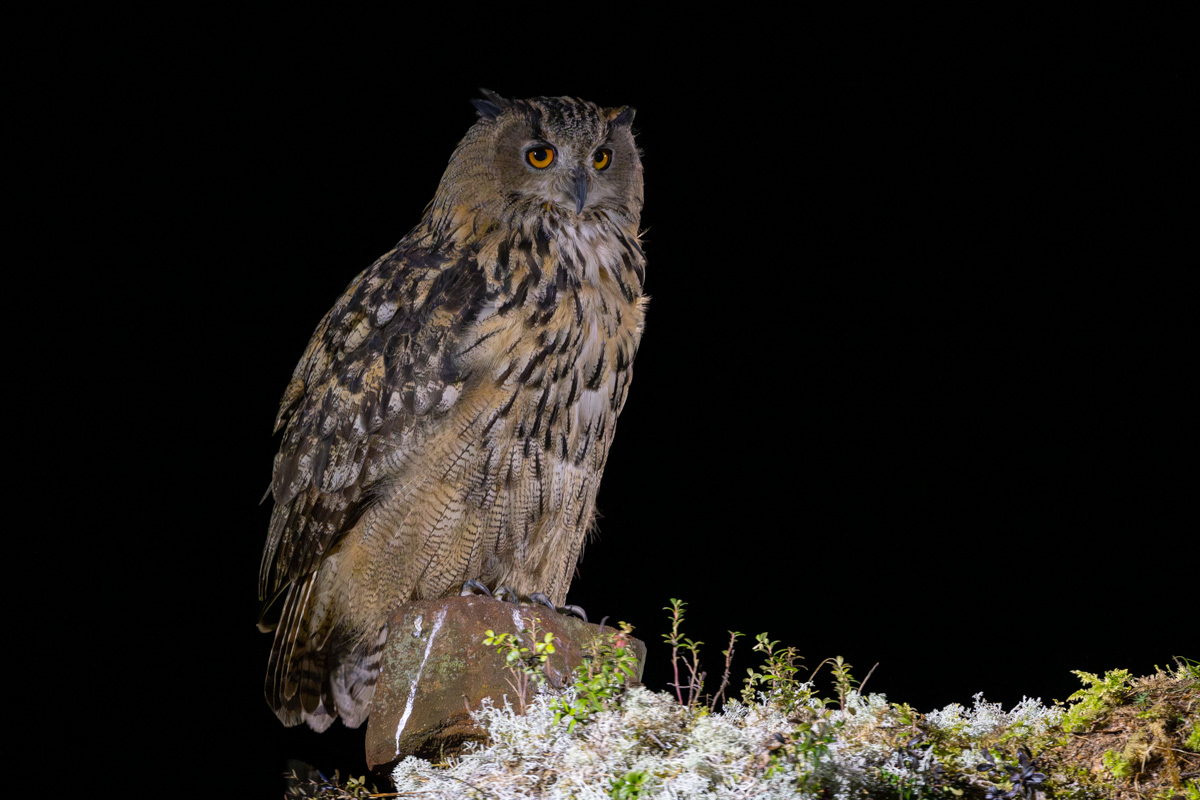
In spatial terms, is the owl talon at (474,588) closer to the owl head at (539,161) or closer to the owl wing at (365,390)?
the owl wing at (365,390)

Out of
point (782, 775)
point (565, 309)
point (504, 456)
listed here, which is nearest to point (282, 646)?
point (504, 456)

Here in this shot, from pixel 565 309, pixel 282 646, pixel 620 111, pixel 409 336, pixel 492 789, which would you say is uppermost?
pixel 620 111

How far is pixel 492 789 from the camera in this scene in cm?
131

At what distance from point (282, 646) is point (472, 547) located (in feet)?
1.68

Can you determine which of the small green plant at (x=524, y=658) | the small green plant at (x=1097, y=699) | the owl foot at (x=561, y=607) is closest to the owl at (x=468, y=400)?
the owl foot at (x=561, y=607)

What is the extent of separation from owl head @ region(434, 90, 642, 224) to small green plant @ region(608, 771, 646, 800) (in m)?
1.28

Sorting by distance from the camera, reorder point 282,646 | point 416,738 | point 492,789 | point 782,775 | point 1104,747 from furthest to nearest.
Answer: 1. point 282,646
2. point 416,738
3. point 1104,747
4. point 492,789
5. point 782,775

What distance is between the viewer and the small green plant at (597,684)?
1348mm

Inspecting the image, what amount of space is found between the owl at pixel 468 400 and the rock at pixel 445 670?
28 centimetres

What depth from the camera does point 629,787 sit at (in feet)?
3.91

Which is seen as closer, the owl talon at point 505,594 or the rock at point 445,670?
the rock at point 445,670

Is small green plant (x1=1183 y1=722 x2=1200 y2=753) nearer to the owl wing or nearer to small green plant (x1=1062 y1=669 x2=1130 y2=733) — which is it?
small green plant (x1=1062 y1=669 x2=1130 y2=733)

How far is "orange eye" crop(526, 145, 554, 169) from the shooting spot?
7.11ft

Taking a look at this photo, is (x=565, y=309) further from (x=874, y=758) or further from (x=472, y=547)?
(x=874, y=758)
